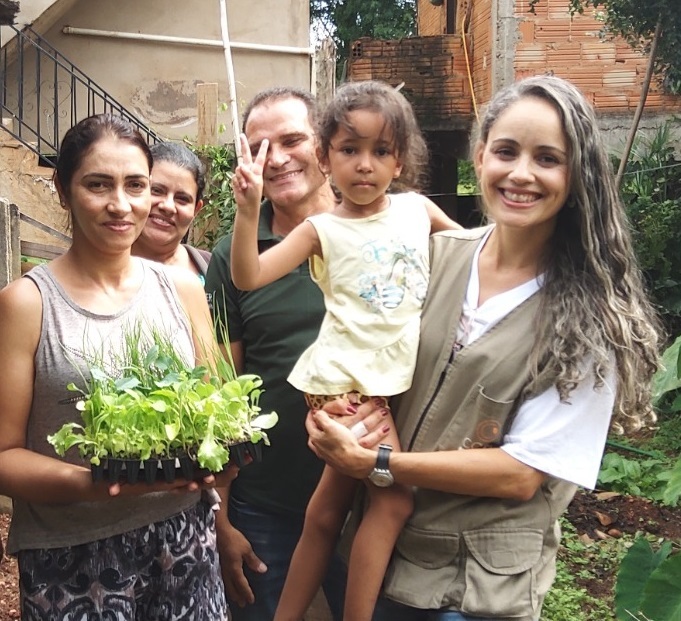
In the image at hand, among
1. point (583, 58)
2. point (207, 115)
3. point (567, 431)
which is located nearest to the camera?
point (567, 431)

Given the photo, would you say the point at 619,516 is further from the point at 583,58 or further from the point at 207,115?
the point at 583,58

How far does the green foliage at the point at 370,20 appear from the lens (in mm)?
24281

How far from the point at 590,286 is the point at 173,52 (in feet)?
35.0

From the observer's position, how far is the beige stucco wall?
11.6 meters

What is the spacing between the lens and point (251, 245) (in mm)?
2416

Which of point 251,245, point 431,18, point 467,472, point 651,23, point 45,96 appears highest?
point 431,18

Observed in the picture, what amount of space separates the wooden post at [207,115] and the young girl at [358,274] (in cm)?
435

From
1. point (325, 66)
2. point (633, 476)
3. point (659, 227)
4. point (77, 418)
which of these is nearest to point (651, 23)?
point (659, 227)

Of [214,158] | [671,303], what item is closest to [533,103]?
[214,158]

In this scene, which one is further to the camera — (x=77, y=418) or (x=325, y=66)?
(x=325, y=66)

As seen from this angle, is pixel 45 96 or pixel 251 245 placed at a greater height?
pixel 45 96

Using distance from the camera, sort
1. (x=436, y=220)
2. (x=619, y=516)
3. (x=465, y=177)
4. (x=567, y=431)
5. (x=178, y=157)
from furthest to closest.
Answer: (x=465, y=177)
(x=619, y=516)
(x=178, y=157)
(x=436, y=220)
(x=567, y=431)

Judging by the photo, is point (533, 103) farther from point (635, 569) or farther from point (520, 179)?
point (635, 569)

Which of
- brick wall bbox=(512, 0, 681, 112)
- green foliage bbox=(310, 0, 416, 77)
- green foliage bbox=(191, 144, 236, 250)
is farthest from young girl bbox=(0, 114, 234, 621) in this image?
green foliage bbox=(310, 0, 416, 77)
